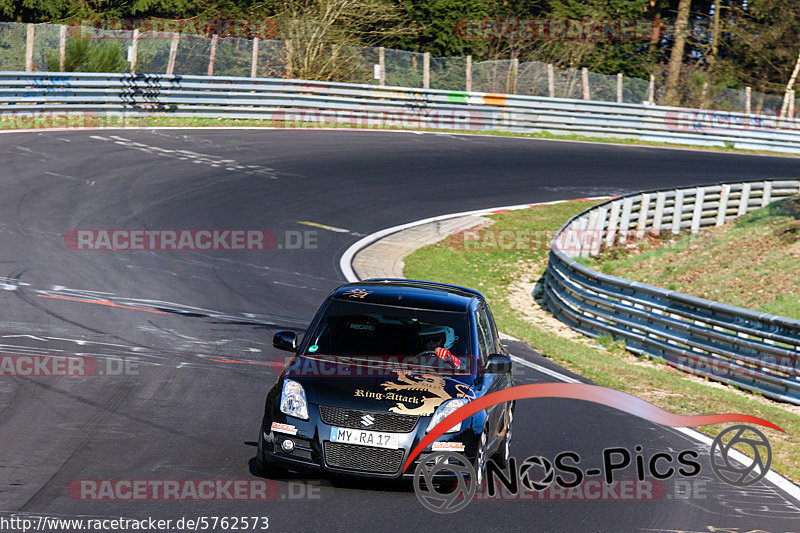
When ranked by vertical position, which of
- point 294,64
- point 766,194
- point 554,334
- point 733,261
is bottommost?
point 554,334

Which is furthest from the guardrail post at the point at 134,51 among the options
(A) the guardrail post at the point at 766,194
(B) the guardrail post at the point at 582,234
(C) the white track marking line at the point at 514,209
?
(A) the guardrail post at the point at 766,194

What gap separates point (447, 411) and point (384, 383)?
1.78 ft

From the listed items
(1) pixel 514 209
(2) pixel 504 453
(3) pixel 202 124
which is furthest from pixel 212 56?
(2) pixel 504 453

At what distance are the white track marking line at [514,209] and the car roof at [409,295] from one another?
286cm

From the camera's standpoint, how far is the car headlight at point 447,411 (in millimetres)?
7395

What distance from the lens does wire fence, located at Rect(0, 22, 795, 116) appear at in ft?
95.0

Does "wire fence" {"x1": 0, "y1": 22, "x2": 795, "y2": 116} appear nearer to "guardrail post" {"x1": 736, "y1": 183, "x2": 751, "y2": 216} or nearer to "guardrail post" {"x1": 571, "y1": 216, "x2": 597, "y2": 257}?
"guardrail post" {"x1": 736, "y1": 183, "x2": 751, "y2": 216}

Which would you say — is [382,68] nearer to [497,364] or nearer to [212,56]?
[212,56]

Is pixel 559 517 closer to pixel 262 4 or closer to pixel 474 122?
pixel 474 122

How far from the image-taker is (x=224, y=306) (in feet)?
46.4

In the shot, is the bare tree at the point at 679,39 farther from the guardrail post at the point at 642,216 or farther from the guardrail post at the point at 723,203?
the guardrail post at the point at 642,216

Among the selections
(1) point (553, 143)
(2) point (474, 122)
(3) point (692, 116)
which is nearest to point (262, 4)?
(2) point (474, 122)

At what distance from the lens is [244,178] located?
2342cm

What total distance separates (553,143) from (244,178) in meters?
13.6
